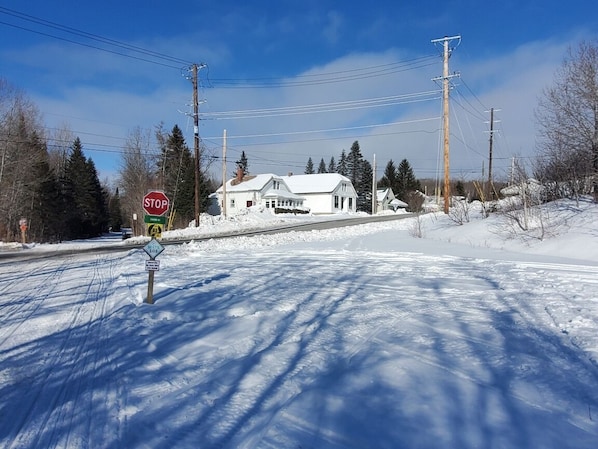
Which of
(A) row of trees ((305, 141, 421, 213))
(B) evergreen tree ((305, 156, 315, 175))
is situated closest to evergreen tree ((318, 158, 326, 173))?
(B) evergreen tree ((305, 156, 315, 175))

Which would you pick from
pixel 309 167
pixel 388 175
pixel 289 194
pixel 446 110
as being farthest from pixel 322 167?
pixel 446 110

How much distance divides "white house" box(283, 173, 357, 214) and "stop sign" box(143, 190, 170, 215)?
179ft

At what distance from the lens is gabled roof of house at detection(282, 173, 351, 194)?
62.8m

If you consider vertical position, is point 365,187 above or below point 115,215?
above

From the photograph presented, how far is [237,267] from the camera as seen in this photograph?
12094 mm

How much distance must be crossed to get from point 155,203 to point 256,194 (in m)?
47.9

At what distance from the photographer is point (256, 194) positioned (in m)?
55.3

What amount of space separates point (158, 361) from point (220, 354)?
29.4 inches

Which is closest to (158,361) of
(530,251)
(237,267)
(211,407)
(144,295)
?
(211,407)

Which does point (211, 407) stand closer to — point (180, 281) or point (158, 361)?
point (158, 361)

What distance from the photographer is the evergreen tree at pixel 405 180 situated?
277ft

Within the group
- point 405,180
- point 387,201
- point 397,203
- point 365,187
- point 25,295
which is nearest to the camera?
point 25,295

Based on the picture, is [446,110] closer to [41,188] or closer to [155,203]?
[155,203]

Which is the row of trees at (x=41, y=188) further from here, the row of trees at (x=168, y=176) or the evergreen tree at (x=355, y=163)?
the evergreen tree at (x=355, y=163)
